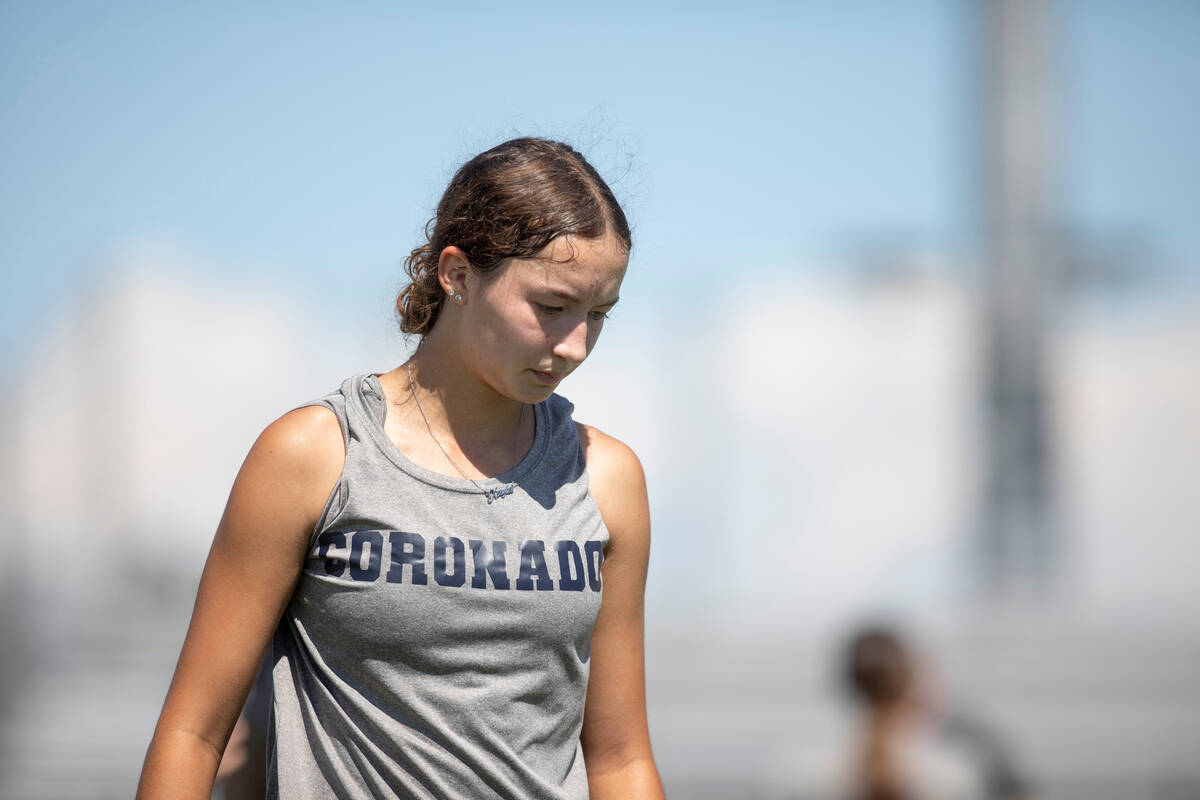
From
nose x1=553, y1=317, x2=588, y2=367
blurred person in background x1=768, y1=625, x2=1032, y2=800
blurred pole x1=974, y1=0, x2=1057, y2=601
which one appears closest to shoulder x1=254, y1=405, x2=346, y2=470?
nose x1=553, y1=317, x2=588, y2=367

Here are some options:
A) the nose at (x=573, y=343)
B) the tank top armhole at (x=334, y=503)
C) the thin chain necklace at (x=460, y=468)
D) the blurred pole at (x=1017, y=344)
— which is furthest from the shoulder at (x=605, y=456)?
the blurred pole at (x=1017, y=344)

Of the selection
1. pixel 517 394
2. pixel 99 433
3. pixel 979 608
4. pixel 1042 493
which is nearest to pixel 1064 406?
pixel 1042 493

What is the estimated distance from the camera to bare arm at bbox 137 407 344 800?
1.59 metres

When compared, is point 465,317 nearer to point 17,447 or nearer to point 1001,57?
point 1001,57

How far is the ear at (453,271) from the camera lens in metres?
1.70

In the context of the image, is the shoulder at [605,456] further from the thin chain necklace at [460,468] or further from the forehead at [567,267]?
the forehead at [567,267]

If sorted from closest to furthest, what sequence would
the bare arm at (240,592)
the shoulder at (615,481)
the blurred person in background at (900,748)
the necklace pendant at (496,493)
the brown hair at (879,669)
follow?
the bare arm at (240,592)
the necklace pendant at (496,493)
the shoulder at (615,481)
the blurred person in background at (900,748)
the brown hair at (879,669)

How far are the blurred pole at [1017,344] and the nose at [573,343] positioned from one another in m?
12.6

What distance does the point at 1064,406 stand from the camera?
14.1 metres

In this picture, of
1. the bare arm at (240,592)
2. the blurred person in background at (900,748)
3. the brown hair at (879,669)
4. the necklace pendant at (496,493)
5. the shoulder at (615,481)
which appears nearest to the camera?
the bare arm at (240,592)

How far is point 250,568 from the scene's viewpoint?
5.26 feet

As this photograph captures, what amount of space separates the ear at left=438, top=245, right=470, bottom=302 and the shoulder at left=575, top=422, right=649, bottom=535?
314 mm

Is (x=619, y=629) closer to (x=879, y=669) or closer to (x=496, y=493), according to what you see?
(x=496, y=493)

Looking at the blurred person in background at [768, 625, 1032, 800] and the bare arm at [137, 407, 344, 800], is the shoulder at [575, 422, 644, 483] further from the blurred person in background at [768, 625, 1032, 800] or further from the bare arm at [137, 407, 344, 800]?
the blurred person in background at [768, 625, 1032, 800]
